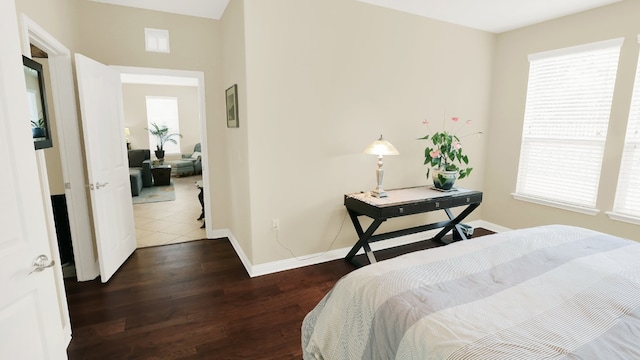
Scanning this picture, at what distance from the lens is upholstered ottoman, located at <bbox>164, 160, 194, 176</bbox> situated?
8305mm

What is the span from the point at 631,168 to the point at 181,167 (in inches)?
342

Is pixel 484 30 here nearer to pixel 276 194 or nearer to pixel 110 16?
pixel 276 194

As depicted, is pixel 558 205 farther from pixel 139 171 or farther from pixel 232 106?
pixel 139 171

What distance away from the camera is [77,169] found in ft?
8.86

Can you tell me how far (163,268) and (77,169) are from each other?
1202 mm

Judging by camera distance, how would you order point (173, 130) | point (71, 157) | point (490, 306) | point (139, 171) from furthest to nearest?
point (173, 130), point (139, 171), point (71, 157), point (490, 306)

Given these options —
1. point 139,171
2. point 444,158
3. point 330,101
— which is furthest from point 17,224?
point 139,171

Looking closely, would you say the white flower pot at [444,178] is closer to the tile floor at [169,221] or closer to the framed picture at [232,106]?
the framed picture at [232,106]

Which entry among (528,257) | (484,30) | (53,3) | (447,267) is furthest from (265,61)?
(484,30)

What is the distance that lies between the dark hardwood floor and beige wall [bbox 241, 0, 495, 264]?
387mm

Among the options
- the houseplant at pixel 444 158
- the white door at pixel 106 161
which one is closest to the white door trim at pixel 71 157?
the white door at pixel 106 161

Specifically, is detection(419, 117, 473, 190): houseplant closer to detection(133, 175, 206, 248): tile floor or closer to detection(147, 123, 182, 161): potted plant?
detection(133, 175, 206, 248): tile floor

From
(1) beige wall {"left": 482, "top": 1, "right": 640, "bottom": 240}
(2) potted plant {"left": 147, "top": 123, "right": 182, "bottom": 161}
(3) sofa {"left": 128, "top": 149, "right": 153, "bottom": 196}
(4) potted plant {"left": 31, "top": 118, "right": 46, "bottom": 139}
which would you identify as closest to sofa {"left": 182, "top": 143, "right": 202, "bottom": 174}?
(2) potted plant {"left": 147, "top": 123, "right": 182, "bottom": 161}

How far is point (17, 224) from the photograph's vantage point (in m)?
1.12
